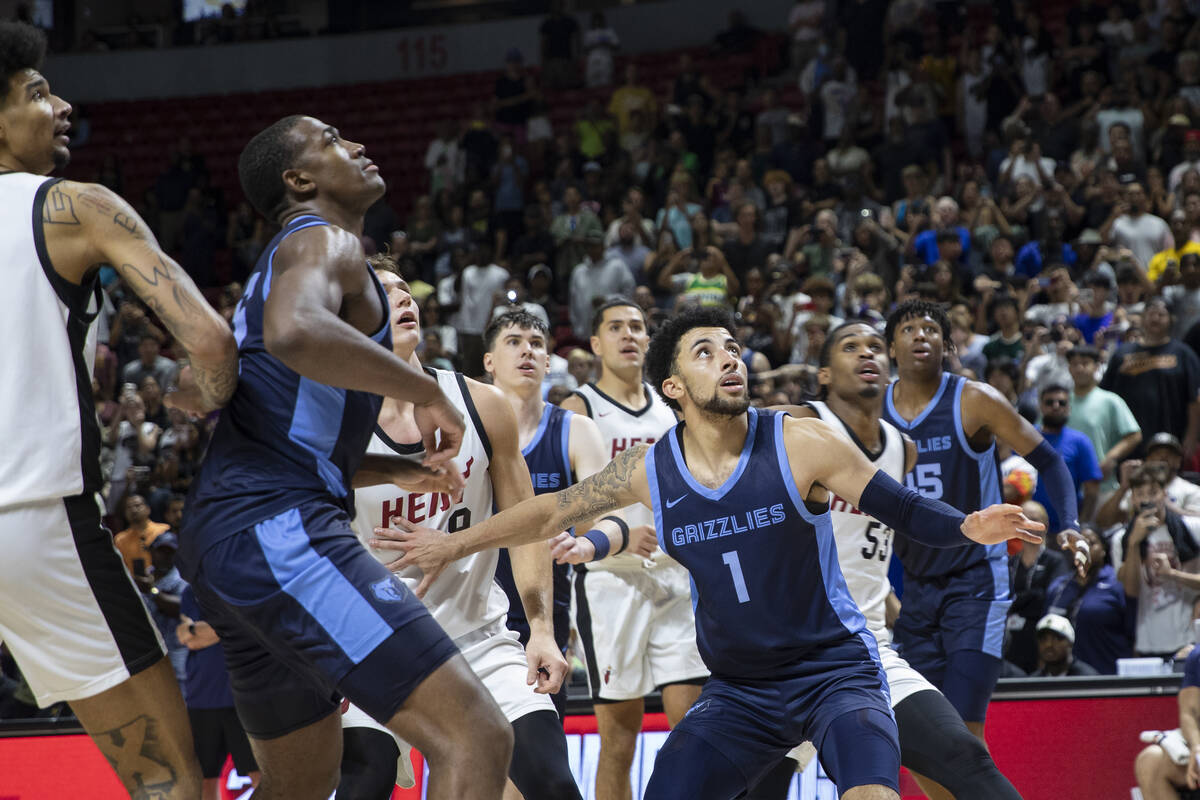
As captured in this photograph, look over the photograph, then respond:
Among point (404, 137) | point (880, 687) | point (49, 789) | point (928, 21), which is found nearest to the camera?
point (880, 687)

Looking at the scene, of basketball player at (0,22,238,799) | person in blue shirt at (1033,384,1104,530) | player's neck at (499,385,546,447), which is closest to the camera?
basketball player at (0,22,238,799)

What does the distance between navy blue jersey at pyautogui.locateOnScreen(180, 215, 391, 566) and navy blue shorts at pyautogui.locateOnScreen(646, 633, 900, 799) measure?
1595mm

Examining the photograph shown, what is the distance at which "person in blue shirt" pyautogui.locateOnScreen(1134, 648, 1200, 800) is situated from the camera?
20.6 feet

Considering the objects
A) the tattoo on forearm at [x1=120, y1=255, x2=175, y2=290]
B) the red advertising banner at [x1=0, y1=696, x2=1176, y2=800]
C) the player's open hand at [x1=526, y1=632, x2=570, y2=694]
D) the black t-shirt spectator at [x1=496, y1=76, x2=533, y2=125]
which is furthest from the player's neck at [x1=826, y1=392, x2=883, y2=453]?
the black t-shirt spectator at [x1=496, y1=76, x2=533, y2=125]

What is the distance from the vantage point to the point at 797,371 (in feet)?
32.5

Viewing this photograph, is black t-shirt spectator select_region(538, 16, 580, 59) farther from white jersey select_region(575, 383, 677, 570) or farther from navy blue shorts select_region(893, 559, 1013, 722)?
navy blue shorts select_region(893, 559, 1013, 722)

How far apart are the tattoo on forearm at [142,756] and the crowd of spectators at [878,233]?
5.76 m

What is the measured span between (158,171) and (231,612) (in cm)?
1992

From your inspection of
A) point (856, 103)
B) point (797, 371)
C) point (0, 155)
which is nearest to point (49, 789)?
point (0, 155)

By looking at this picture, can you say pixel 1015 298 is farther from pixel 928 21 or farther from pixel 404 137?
pixel 404 137

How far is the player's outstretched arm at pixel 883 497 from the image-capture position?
4.01 meters

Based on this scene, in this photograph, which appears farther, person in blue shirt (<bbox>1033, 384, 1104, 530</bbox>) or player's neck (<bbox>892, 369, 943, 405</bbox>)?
person in blue shirt (<bbox>1033, 384, 1104, 530</bbox>)

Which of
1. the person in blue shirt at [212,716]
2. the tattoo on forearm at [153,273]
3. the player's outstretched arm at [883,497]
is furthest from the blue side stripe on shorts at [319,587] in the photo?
the person in blue shirt at [212,716]

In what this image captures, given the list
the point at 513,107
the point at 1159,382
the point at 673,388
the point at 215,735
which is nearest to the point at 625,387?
the point at 673,388
